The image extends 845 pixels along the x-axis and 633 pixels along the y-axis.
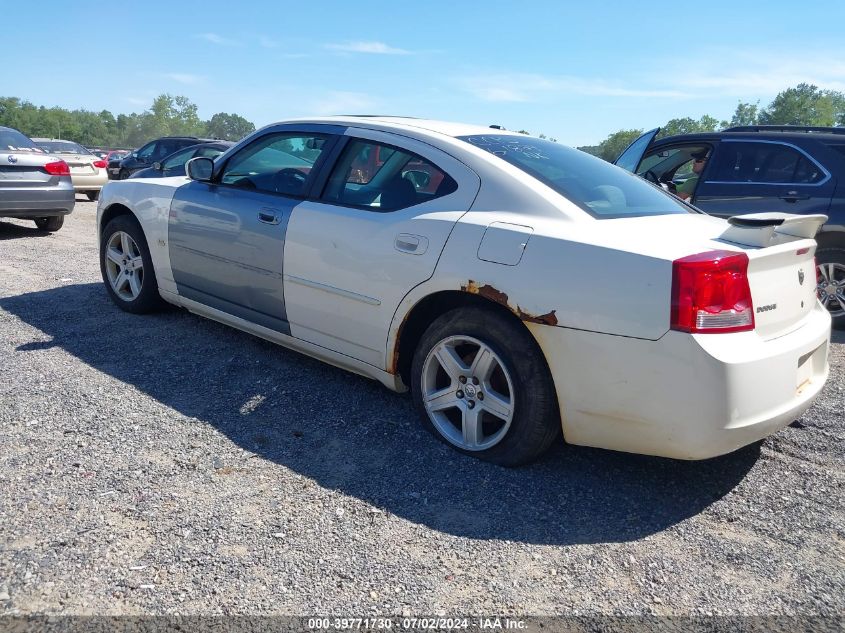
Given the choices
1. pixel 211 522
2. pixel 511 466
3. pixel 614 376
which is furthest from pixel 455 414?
pixel 211 522

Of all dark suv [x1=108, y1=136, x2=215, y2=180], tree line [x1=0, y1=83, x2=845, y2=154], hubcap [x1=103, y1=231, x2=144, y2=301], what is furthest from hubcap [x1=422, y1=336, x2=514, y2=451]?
tree line [x1=0, y1=83, x2=845, y2=154]

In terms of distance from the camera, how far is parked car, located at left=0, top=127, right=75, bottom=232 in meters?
8.98

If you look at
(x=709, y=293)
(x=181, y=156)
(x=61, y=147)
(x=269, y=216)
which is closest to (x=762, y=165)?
(x=709, y=293)

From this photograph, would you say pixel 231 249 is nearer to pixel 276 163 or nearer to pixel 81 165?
pixel 276 163

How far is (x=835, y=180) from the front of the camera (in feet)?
19.7

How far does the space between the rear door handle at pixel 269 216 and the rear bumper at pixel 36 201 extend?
6.50 metres

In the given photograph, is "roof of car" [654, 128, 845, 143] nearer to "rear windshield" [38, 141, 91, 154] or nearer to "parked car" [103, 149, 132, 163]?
"rear windshield" [38, 141, 91, 154]

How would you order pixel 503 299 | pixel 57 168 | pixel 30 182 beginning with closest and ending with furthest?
pixel 503 299, pixel 30 182, pixel 57 168

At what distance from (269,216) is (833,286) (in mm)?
4927

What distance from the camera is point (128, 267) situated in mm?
5398

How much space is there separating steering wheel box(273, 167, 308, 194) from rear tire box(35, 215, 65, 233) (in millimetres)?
7426

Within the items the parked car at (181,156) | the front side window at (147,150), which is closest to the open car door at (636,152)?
the parked car at (181,156)

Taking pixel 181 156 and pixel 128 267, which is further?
pixel 181 156

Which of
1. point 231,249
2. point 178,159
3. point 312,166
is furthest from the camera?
point 178,159
